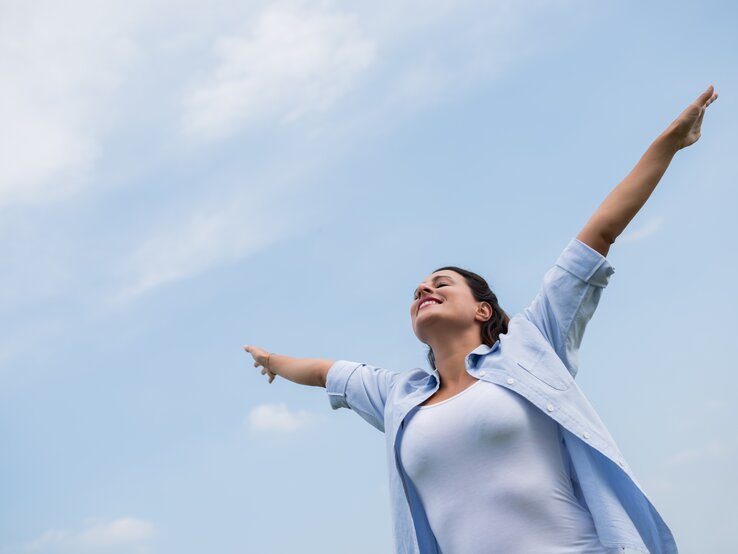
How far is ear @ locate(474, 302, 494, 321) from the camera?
13.1 feet

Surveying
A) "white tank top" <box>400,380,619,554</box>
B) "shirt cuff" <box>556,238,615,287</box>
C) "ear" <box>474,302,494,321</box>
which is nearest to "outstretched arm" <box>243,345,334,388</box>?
"ear" <box>474,302,494,321</box>

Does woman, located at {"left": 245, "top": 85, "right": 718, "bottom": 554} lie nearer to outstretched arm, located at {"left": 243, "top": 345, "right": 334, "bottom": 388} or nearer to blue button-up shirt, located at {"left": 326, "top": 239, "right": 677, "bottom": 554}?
blue button-up shirt, located at {"left": 326, "top": 239, "right": 677, "bottom": 554}

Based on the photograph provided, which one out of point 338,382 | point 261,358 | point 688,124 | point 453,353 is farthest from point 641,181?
point 261,358

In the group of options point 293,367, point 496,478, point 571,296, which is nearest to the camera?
point 496,478

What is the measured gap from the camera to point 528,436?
3.33 metres

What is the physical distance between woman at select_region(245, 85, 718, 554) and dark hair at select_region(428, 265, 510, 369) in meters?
0.09

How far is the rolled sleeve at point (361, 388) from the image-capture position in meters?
4.08

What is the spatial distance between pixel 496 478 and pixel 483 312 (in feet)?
3.22

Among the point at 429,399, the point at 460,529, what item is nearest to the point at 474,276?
the point at 429,399

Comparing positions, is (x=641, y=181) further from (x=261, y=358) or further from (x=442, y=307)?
(x=261, y=358)

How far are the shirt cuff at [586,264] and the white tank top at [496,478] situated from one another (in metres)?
0.57

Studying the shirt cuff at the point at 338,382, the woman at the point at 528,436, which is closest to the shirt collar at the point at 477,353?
the woman at the point at 528,436

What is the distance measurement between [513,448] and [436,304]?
33.4 inches

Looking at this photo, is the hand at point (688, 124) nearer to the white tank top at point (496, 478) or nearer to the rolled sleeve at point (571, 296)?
the rolled sleeve at point (571, 296)
